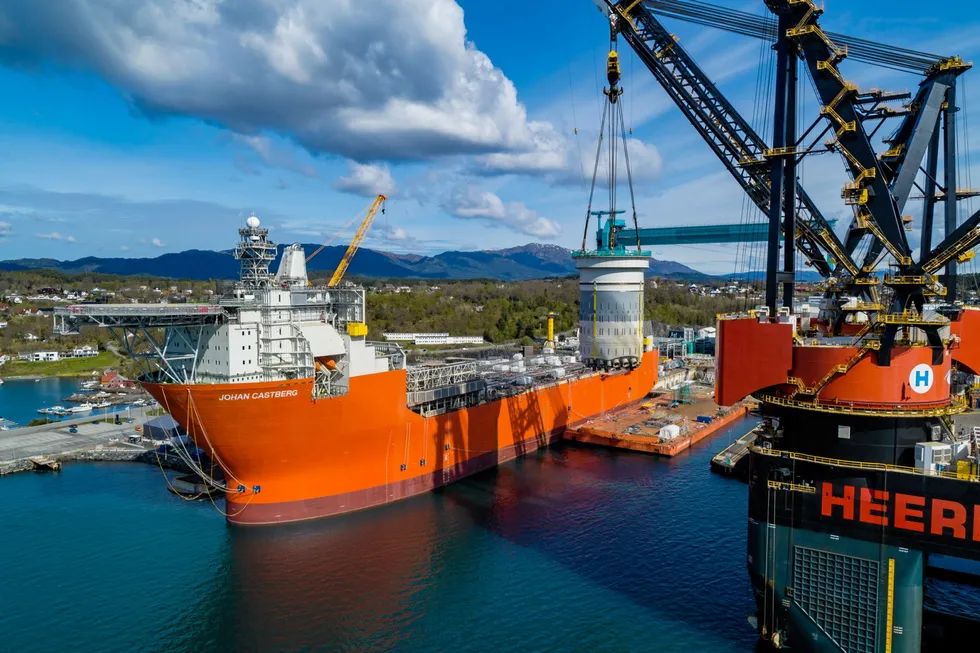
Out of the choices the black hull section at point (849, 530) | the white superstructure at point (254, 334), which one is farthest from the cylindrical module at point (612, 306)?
the black hull section at point (849, 530)

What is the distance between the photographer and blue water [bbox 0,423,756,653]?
12992 mm

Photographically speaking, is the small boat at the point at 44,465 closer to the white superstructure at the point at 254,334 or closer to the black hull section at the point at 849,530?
the white superstructure at the point at 254,334

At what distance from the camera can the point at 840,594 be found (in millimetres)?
10773

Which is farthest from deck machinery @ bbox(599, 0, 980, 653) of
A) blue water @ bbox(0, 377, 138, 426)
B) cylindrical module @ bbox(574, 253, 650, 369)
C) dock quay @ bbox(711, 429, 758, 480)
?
blue water @ bbox(0, 377, 138, 426)

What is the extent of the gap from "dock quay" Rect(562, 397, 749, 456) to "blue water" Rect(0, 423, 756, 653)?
16.6ft

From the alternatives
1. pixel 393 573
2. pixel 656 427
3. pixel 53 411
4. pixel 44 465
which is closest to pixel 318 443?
pixel 393 573

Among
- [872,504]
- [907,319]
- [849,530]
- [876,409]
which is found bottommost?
[849,530]

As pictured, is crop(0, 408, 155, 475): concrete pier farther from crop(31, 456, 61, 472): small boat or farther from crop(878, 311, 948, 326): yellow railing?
crop(878, 311, 948, 326): yellow railing

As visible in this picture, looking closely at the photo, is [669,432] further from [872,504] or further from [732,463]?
[872,504]

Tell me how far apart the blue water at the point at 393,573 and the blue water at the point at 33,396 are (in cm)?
1635

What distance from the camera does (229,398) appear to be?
667 inches

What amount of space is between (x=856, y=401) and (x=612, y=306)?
53.4 feet

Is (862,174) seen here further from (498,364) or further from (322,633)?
(498,364)

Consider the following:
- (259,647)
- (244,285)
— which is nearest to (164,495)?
(244,285)
